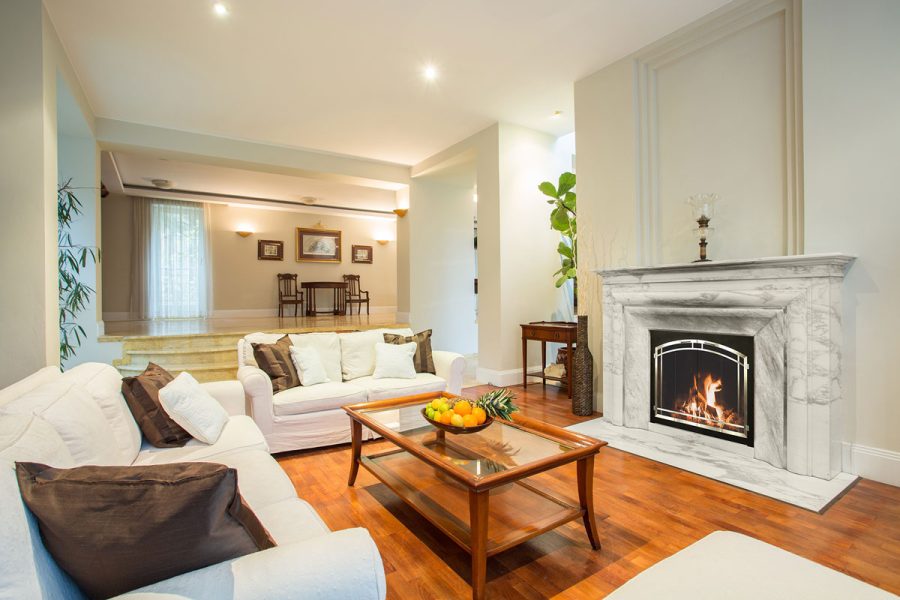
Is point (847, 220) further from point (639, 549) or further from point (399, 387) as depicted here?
point (399, 387)

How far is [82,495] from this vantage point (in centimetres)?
89

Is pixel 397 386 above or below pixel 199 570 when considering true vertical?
below

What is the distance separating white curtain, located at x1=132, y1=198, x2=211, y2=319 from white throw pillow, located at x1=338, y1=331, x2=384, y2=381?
6.94 m

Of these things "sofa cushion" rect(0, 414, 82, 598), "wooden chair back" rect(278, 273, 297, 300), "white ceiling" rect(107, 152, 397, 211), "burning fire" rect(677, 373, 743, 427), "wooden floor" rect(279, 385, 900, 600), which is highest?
"white ceiling" rect(107, 152, 397, 211)

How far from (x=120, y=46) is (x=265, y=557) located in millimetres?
4291

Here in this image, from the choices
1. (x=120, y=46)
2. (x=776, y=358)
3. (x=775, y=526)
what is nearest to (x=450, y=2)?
(x=120, y=46)

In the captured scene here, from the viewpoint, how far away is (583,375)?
13.4 feet

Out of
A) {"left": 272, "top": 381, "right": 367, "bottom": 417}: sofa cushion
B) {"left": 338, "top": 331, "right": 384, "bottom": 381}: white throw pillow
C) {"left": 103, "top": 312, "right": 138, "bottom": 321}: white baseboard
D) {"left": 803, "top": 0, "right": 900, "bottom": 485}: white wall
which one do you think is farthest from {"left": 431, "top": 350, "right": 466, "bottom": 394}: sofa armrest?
{"left": 103, "top": 312, "right": 138, "bottom": 321}: white baseboard

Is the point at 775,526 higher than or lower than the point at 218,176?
lower

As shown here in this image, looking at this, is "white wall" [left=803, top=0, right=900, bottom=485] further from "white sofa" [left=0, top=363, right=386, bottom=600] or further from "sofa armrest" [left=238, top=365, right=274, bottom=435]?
"sofa armrest" [left=238, top=365, right=274, bottom=435]

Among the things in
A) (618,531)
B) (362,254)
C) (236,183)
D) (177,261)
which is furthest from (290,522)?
(362,254)

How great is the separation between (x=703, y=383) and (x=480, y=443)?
1925mm

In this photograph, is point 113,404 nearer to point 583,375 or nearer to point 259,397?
point 259,397

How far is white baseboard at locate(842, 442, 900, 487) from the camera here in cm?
254
